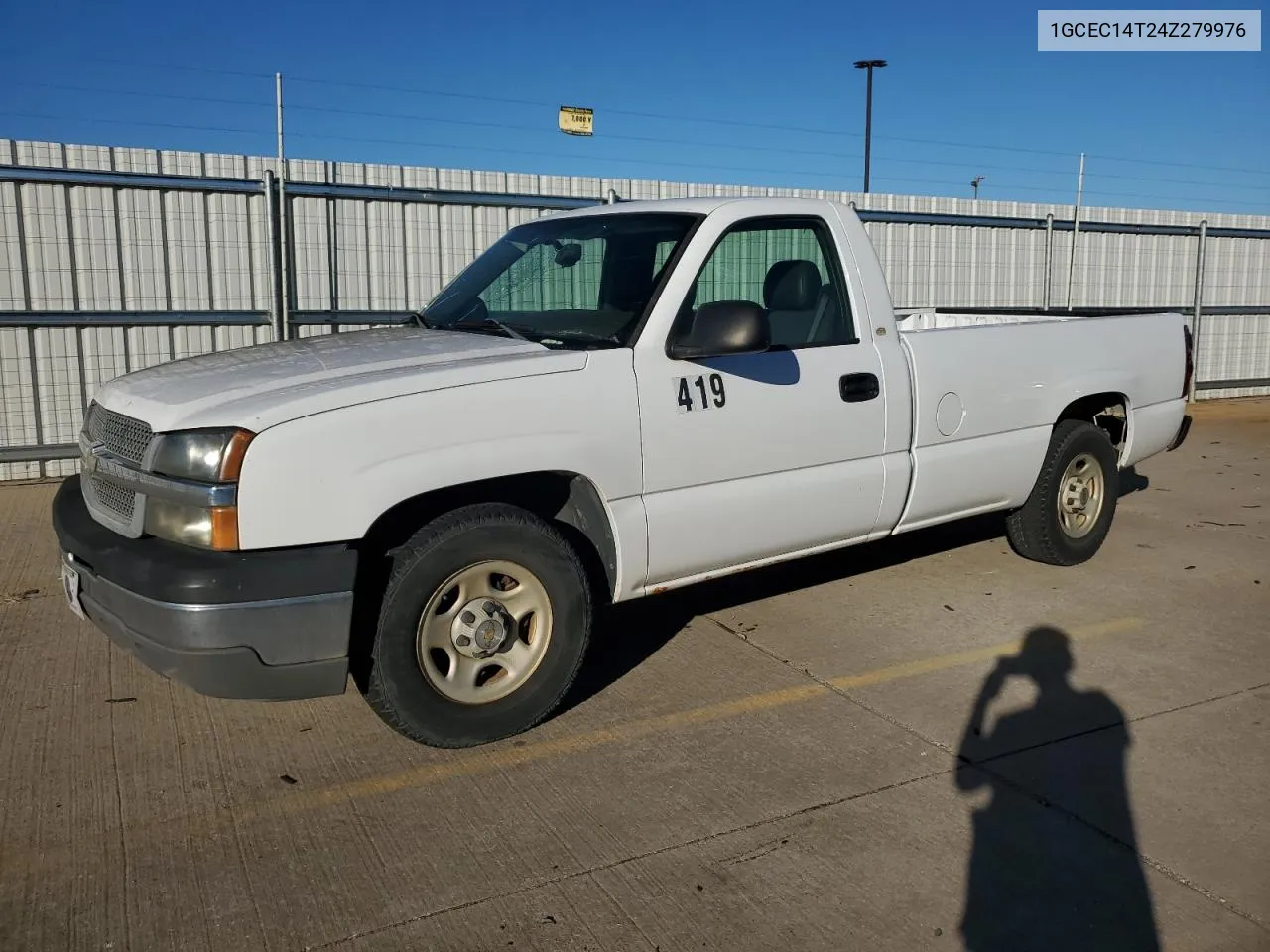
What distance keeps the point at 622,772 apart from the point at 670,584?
0.88 meters

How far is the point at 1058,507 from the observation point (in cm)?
638

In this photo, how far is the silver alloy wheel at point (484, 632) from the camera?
3.88m

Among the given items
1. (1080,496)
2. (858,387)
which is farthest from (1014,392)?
(858,387)

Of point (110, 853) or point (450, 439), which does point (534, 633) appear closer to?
point (450, 439)

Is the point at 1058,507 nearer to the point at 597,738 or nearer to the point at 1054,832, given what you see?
the point at 1054,832

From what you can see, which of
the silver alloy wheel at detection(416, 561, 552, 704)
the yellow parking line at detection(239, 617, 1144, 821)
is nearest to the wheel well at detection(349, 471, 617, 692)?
the silver alloy wheel at detection(416, 561, 552, 704)

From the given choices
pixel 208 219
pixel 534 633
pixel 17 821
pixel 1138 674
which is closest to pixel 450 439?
pixel 534 633

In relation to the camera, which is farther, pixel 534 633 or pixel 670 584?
pixel 670 584

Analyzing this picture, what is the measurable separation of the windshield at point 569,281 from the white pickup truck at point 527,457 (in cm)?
2

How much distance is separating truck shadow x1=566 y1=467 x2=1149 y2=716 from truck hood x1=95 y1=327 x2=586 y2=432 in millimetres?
1445

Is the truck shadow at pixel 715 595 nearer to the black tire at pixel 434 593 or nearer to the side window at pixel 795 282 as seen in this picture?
the black tire at pixel 434 593

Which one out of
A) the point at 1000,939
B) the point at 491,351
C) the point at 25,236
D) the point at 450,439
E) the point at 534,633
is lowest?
the point at 1000,939

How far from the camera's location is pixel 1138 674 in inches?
191

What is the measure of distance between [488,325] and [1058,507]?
11.7 ft
